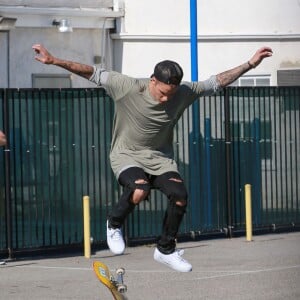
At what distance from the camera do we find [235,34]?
24438 mm

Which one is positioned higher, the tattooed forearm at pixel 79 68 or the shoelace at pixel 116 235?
the tattooed forearm at pixel 79 68

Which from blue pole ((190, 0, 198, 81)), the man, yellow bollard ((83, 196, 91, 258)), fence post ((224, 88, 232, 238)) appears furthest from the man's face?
blue pole ((190, 0, 198, 81))

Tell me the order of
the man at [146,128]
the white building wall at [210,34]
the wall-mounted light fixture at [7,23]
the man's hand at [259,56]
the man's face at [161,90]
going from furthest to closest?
1. the white building wall at [210,34]
2. the wall-mounted light fixture at [7,23]
3. the man's hand at [259,56]
4. the man at [146,128]
5. the man's face at [161,90]

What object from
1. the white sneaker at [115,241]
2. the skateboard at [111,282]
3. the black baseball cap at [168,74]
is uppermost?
the black baseball cap at [168,74]

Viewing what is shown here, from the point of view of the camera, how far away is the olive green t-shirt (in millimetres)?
10648

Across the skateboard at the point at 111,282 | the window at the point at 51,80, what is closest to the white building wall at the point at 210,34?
the window at the point at 51,80

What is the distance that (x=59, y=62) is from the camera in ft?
33.8

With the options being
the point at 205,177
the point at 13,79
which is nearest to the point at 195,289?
the point at 205,177

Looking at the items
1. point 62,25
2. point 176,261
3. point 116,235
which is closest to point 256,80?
point 62,25

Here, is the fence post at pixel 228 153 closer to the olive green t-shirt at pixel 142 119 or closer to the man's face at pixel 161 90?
the olive green t-shirt at pixel 142 119

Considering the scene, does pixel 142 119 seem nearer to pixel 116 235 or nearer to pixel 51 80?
pixel 116 235

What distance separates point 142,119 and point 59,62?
35.1 inches

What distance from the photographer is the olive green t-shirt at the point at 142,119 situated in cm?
1065

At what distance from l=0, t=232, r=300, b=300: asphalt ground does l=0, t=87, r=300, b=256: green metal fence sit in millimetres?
439
